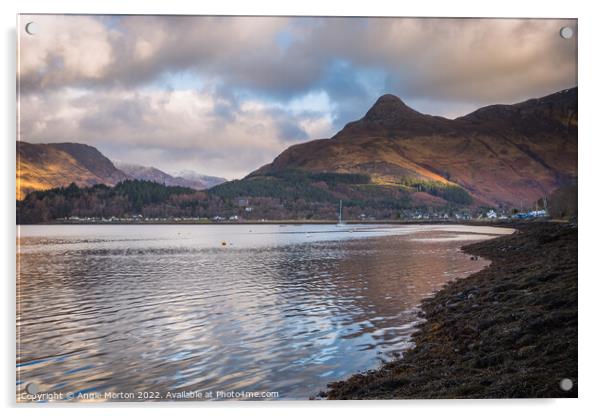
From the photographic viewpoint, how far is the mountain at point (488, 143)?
21.9ft

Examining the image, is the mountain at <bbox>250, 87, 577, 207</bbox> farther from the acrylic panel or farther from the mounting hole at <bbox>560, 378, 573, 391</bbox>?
the mounting hole at <bbox>560, 378, 573, 391</bbox>

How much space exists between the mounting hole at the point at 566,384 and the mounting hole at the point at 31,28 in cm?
769

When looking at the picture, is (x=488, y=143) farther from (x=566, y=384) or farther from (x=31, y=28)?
(x=31, y=28)

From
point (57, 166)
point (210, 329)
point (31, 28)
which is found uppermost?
point (31, 28)

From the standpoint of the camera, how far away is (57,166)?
7609 millimetres

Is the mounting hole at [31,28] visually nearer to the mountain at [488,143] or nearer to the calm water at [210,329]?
the calm water at [210,329]

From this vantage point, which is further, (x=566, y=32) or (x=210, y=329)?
A: (x=210, y=329)

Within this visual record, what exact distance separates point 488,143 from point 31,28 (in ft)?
27.0

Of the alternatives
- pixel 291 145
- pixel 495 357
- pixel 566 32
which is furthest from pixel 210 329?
pixel 566 32
